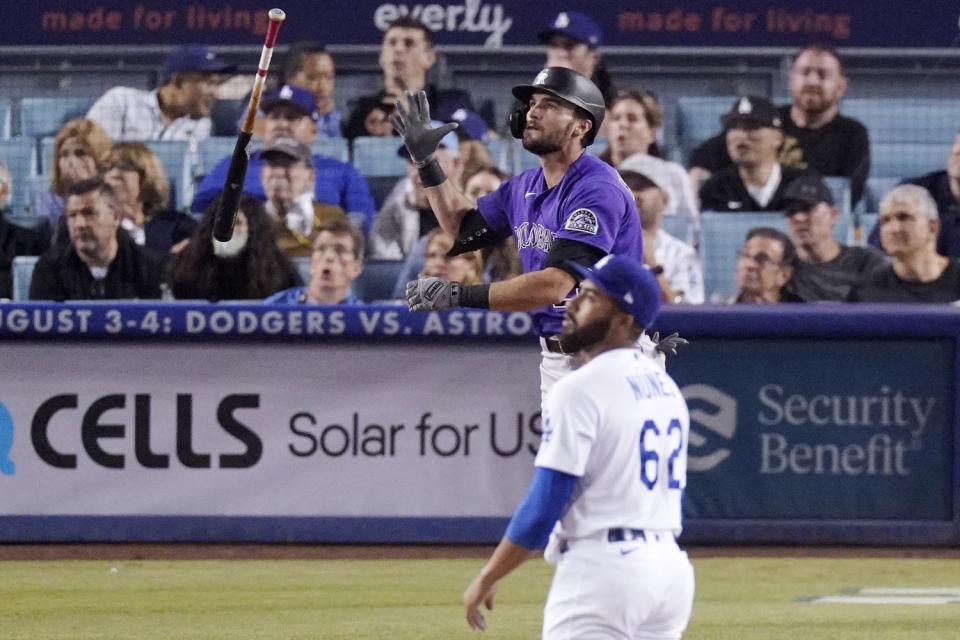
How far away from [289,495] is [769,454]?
2.32 meters

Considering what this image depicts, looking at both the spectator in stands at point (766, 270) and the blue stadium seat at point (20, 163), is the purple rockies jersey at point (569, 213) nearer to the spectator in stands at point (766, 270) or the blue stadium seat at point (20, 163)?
the spectator in stands at point (766, 270)

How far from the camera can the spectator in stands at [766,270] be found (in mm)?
8211

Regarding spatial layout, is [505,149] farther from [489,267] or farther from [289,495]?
[289,495]

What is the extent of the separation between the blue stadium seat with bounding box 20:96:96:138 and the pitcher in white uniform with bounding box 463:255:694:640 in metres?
7.43

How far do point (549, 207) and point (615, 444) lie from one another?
203 cm

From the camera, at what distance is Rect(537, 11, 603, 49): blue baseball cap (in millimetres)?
9742

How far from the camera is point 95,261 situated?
8.16 m

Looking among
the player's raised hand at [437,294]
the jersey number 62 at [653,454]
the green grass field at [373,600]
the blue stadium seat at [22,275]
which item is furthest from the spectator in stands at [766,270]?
the jersey number 62 at [653,454]

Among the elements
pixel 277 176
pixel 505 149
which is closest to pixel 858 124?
pixel 505 149

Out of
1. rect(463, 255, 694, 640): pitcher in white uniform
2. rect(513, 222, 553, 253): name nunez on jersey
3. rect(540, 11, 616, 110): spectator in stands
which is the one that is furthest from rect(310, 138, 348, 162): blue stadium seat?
rect(463, 255, 694, 640): pitcher in white uniform

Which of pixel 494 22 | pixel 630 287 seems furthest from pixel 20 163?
pixel 630 287

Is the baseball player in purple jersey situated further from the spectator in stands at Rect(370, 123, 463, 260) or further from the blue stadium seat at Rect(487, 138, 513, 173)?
the blue stadium seat at Rect(487, 138, 513, 173)

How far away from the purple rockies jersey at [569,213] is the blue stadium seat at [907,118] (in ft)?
16.5

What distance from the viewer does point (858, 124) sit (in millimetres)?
9609
